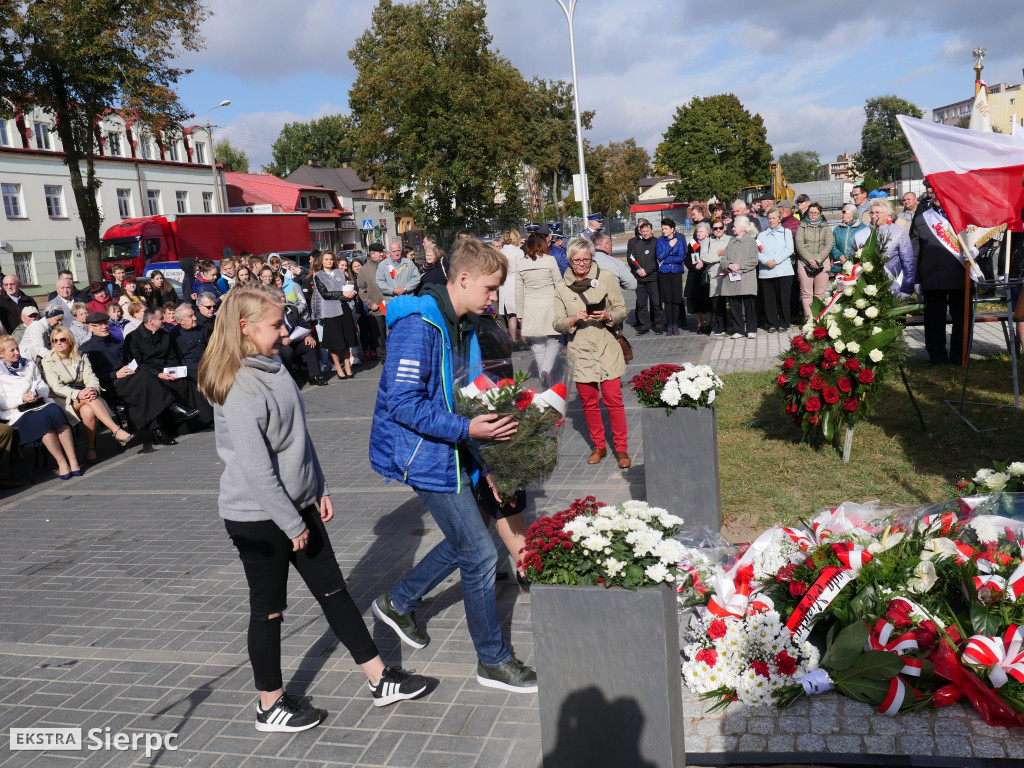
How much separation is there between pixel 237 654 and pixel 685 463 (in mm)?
3056

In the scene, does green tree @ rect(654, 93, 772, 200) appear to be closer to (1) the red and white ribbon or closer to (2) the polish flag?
(2) the polish flag

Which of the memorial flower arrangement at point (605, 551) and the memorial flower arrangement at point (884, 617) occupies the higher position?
the memorial flower arrangement at point (605, 551)

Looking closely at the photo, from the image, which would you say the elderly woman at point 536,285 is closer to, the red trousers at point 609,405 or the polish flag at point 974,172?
the red trousers at point 609,405

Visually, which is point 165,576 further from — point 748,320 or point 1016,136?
point 748,320

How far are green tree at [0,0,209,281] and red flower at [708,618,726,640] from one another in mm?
27277

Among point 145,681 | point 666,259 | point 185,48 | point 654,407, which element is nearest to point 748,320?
point 666,259

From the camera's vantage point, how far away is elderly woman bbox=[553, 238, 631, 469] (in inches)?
287

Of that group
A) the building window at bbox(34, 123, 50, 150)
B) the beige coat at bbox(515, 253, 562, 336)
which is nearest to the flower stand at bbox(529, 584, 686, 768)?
the beige coat at bbox(515, 253, 562, 336)

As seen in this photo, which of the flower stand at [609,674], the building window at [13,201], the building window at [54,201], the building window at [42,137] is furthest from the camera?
the building window at [54,201]

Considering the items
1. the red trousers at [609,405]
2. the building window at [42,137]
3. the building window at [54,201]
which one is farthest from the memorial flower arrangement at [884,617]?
the building window at [42,137]

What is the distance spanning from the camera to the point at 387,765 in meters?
3.58

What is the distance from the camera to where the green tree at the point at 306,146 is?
91938 millimetres

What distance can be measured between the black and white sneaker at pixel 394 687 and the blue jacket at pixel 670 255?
11.9 m

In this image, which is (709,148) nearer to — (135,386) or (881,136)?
(881,136)
